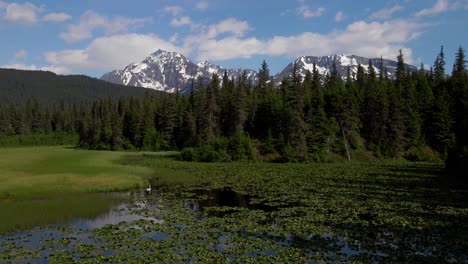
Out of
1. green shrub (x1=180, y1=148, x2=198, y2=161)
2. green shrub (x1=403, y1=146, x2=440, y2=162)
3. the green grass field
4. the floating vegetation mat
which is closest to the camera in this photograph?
the floating vegetation mat

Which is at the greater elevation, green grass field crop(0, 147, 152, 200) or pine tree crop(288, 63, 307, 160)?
pine tree crop(288, 63, 307, 160)

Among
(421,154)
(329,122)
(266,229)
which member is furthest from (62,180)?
(421,154)

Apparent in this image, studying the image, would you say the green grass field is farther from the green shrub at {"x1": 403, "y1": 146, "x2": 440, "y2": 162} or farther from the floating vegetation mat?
the green shrub at {"x1": 403, "y1": 146, "x2": 440, "y2": 162}

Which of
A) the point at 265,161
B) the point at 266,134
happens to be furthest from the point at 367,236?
the point at 266,134

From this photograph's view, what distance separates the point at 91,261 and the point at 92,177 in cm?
3406

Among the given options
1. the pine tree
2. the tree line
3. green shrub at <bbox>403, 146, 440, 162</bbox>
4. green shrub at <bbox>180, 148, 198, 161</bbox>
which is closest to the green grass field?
green shrub at <bbox>180, 148, 198, 161</bbox>

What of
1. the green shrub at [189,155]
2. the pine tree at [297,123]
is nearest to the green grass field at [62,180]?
the green shrub at [189,155]

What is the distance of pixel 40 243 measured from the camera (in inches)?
1030

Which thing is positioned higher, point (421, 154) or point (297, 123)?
point (297, 123)

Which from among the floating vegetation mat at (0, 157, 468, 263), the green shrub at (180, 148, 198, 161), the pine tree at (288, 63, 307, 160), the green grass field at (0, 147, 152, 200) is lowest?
the floating vegetation mat at (0, 157, 468, 263)

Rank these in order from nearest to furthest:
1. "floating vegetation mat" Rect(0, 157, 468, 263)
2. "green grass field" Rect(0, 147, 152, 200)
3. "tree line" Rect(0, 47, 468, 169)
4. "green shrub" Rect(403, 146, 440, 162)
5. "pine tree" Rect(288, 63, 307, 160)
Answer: "floating vegetation mat" Rect(0, 157, 468, 263) < "green grass field" Rect(0, 147, 152, 200) < "pine tree" Rect(288, 63, 307, 160) < "tree line" Rect(0, 47, 468, 169) < "green shrub" Rect(403, 146, 440, 162)

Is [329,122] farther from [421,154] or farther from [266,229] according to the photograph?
[266,229]

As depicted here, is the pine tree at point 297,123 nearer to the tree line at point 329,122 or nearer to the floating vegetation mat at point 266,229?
the tree line at point 329,122

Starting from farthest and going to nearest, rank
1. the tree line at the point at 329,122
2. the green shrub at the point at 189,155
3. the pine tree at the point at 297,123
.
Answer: the tree line at the point at 329,122 < the pine tree at the point at 297,123 < the green shrub at the point at 189,155
